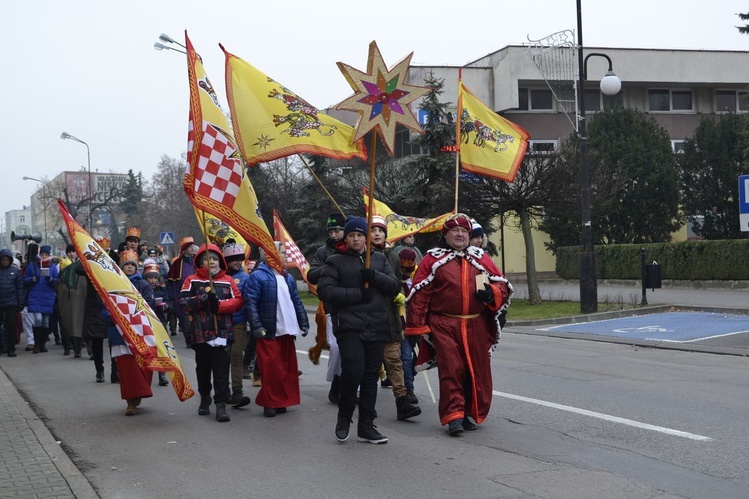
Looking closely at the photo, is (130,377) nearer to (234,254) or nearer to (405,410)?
(234,254)

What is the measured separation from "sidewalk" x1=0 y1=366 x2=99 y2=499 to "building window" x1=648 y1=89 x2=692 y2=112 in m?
48.5

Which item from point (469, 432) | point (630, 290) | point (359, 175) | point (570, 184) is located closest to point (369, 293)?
point (469, 432)

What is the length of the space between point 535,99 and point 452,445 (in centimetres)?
4557

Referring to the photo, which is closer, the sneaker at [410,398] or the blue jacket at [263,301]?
the sneaker at [410,398]

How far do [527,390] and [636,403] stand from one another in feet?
4.79

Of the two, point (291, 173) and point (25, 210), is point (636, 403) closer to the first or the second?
point (291, 173)

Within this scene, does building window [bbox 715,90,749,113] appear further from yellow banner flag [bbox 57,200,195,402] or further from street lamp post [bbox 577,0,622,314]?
yellow banner flag [bbox 57,200,195,402]

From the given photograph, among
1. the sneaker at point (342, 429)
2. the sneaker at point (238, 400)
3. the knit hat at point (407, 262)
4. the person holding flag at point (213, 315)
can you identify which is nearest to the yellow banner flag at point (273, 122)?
the knit hat at point (407, 262)

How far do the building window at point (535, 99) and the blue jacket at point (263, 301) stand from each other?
Result: 43.1 m

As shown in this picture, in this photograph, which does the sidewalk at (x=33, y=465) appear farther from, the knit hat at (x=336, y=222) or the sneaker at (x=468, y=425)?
the knit hat at (x=336, y=222)

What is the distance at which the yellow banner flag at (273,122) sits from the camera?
36.1 ft

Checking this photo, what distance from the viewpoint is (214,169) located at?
9.14m

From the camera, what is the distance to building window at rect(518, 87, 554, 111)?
2024 inches

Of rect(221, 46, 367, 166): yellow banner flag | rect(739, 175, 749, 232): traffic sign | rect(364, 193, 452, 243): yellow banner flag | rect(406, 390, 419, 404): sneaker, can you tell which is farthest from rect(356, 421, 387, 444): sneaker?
rect(739, 175, 749, 232): traffic sign
